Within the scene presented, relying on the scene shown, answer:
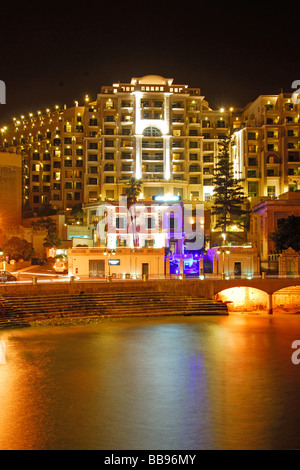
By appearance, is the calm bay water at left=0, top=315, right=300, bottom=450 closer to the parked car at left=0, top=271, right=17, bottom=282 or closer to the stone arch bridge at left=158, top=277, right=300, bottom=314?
the stone arch bridge at left=158, top=277, right=300, bottom=314

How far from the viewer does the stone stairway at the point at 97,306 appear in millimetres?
28484

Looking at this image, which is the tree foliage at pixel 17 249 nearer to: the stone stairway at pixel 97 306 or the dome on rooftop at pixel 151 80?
the stone stairway at pixel 97 306

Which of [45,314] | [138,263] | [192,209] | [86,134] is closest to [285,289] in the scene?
[138,263]

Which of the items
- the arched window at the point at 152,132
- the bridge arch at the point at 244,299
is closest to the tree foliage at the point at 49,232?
the arched window at the point at 152,132

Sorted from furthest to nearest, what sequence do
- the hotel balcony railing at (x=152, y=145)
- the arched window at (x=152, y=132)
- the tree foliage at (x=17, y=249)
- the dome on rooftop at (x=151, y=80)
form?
the dome on rooftop at (x=151, y=80) → the arched window at (x=152, y=132) → the hotel balcony railing at (x=152, y=145) → the tree foliage at (x=17, y=249)

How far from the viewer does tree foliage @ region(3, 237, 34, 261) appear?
5450 centimetres

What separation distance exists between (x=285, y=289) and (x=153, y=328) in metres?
16.6

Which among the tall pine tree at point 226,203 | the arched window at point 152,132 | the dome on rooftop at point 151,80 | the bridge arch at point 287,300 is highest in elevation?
the dome on rooftop at point 151,80

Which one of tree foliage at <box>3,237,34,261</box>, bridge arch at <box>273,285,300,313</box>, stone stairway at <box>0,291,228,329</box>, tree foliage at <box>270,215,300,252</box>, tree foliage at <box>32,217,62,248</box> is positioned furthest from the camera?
tree foliage at <box>32,217,62,248</box>

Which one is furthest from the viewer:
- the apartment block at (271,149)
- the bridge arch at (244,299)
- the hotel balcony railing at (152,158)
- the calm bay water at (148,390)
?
the hotel balcony railing at (152,158)

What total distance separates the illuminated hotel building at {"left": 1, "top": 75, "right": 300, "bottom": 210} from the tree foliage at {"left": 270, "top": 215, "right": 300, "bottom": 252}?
22795 millimetres

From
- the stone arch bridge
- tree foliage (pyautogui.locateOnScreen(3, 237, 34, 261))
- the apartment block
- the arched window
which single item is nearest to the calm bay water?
the stone arch bridge

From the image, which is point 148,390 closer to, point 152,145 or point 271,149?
point 271,149

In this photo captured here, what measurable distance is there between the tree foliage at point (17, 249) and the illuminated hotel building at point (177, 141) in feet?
59.4
